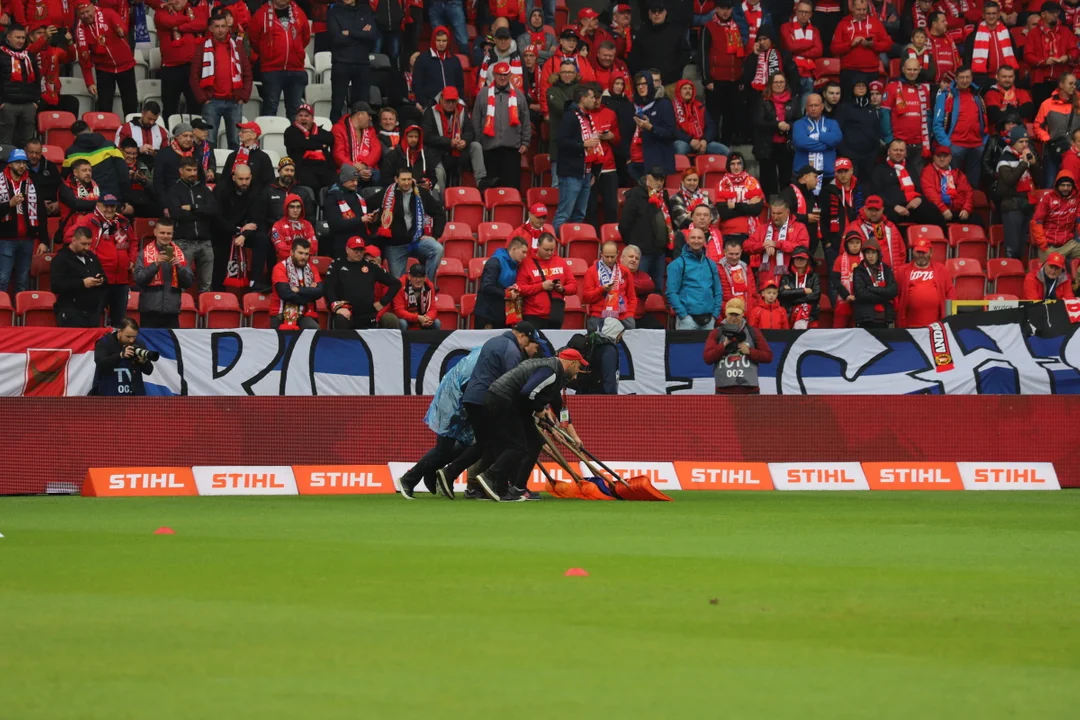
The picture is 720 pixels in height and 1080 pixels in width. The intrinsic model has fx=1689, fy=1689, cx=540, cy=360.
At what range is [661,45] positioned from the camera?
2806 centimetres

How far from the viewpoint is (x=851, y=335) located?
23.4 meters

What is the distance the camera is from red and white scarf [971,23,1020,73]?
29.3 meters

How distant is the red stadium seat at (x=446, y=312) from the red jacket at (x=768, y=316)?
421 cm

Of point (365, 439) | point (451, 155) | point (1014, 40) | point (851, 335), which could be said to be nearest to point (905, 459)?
point (851, 335)

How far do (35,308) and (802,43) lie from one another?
13.4 metres

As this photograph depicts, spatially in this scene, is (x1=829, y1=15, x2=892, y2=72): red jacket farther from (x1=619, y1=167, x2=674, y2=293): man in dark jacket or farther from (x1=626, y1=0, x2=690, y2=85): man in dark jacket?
(x1=619, y1=167, x2=674, y2=293): man in dark jacket

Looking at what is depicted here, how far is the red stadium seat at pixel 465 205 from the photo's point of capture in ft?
86.2

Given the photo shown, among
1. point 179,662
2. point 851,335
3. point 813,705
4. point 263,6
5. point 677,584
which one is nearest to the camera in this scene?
point 813,705

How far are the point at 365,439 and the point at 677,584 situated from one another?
11701 mm

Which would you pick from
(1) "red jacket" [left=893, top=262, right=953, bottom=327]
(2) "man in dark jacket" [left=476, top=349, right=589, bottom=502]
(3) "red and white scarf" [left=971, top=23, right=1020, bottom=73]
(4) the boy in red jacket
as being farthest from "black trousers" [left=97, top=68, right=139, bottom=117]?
(3) "red and white scarf" [left=971, top=23, right=1020, bottom=73]

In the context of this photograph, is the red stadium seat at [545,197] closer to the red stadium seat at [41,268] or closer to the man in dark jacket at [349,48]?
the man in dark jacket at [349,48]

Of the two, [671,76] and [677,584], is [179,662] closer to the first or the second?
[677,584]

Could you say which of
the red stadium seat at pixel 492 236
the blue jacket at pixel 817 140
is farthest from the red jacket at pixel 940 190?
the red stadium seat at pixel 492 236

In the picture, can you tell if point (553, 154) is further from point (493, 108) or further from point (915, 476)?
point (915, 476)
